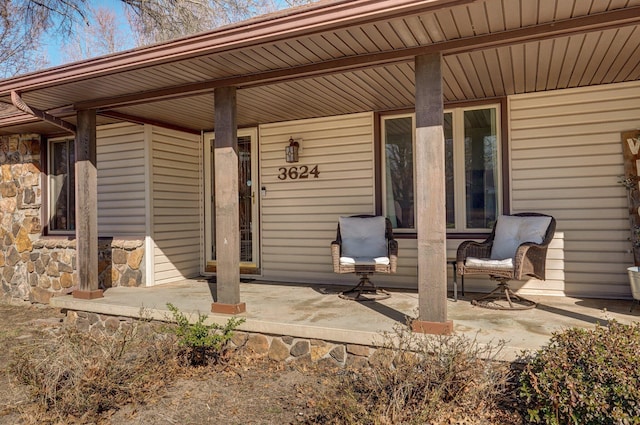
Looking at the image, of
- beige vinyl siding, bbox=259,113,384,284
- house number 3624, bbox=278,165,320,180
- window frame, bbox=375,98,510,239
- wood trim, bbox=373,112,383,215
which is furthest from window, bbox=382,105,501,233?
house number 3624, bbox=278,165,320,180

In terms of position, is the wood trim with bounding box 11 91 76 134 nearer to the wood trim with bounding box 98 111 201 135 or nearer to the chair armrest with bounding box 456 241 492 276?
the wood trim with bounding box 98 111 201 135

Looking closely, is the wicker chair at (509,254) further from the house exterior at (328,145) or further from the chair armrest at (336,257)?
the chair armrest at (336,257)

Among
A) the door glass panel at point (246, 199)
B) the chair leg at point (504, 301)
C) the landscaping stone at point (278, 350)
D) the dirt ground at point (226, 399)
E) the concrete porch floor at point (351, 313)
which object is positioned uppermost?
the door glass panel at point (246, 199)

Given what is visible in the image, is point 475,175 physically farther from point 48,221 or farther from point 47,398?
point 48,221

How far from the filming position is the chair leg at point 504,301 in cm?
408

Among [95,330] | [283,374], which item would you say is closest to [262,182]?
[95,330]

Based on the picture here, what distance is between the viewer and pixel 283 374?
11.4 feet

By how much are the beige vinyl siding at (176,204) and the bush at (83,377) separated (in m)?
2.84

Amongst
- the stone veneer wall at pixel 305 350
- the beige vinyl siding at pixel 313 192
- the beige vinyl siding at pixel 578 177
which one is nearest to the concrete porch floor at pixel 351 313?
the stone veneer wall at pixel 305 350

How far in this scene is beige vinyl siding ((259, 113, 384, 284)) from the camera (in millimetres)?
5574

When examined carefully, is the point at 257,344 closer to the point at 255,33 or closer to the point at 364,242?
the point at 364,242

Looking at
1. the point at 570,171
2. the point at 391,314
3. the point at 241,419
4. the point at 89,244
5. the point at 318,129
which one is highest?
the point at 318,129

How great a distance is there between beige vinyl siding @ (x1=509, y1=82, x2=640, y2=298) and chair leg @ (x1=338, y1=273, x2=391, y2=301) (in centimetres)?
155

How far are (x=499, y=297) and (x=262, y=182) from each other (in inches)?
128
